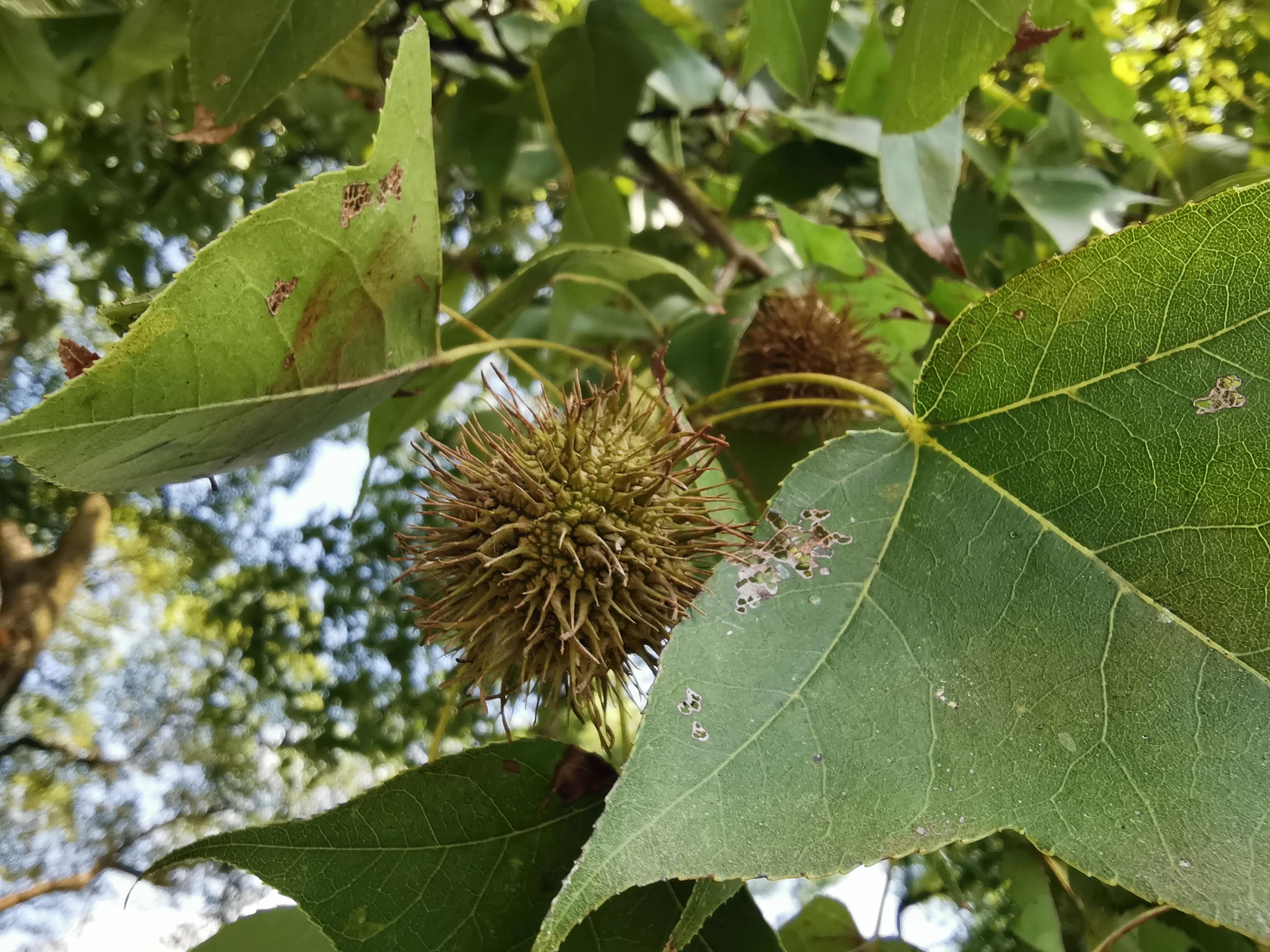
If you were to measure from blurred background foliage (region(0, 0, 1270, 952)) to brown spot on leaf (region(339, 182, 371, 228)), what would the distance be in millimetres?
147

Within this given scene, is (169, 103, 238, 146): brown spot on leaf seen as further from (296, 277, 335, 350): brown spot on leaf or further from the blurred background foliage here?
(296, 277, 335, 350): brown spot on leaf

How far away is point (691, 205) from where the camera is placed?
4.19 ft

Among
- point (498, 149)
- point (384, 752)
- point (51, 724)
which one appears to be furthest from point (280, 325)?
point (51, 724)

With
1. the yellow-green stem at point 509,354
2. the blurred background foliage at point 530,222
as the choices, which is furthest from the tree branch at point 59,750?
the yellow-green stem at point 509,354

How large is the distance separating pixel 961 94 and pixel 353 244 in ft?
1.60

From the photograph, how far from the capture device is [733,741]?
0.41 m

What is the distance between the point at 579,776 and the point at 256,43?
589 millimetres

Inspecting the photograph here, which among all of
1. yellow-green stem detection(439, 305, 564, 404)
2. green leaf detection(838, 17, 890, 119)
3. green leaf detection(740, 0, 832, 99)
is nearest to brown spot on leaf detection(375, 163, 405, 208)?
yellow-green stem detection(439, 305, 564, 404)

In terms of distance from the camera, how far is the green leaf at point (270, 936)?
0.65m

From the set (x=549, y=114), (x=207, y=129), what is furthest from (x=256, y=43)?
(x=549, y=114)

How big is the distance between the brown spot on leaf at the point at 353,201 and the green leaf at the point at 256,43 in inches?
6.3

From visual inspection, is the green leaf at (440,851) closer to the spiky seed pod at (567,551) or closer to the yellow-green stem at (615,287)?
the spiky seed pod at (567,551)

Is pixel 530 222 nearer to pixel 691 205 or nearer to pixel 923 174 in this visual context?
pixel 691 205

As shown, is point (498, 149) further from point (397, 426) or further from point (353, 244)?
point (353, 244)
